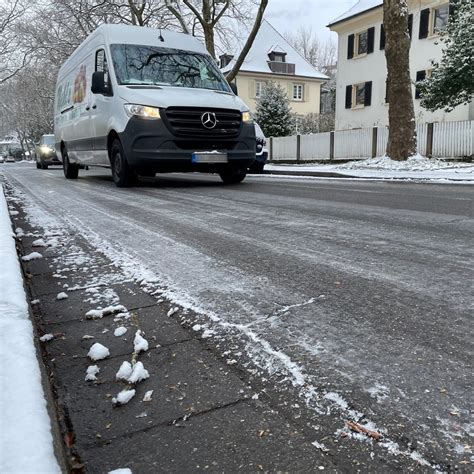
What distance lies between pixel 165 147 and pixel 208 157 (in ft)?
2.07

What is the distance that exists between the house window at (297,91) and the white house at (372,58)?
646 inches

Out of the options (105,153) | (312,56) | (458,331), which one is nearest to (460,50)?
(105,153)

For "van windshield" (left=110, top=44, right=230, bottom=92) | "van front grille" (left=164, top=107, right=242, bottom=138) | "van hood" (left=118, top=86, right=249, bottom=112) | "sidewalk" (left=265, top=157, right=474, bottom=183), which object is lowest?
"sidewalk" (left=265, top=157, right=474, bottom=183)

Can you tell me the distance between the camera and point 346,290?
6.63 ft

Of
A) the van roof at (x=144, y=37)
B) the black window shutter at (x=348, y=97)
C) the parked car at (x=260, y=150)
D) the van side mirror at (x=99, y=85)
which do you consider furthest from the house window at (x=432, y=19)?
the van side mirror at (x=99, y=85)

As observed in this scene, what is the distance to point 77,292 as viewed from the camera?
2.12 meters

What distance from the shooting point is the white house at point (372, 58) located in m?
21.9

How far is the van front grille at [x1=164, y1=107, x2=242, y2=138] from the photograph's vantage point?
636cm

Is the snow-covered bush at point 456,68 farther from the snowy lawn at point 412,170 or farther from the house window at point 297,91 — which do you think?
the house window at point 297,91

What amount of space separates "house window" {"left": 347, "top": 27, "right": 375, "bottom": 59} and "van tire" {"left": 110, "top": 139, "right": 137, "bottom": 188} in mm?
21598

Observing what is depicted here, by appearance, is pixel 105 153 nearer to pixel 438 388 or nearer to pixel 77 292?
pixel 77 292

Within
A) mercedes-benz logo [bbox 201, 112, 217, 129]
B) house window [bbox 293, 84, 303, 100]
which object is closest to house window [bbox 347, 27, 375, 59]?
house window [bbox 293, 84, 303, 100]

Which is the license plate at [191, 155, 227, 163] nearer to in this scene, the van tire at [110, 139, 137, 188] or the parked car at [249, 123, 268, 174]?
the van tire at [110, 139, 137, 188]

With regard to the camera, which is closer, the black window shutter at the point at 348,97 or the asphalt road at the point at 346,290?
the asphalt road at the point at 346,290
